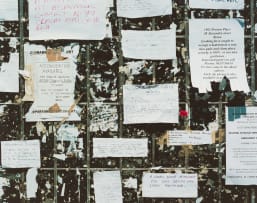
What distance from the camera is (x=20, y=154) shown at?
2.24 metres

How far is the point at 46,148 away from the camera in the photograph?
2.23m

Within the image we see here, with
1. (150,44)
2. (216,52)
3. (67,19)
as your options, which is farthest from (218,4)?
(67,19)

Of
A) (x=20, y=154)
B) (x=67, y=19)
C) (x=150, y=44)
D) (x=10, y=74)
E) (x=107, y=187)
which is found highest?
(x=67, y=19)

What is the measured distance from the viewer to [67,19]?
7.19ft

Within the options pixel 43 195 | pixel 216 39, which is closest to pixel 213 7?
pixel 216 39

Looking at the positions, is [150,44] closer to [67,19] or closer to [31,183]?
A: [67,19]

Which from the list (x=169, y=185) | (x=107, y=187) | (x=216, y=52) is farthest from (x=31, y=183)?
(x=216, y=52)

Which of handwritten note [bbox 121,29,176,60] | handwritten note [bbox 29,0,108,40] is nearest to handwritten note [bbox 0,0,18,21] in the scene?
handwritten note [bbox 29,0,108,40]

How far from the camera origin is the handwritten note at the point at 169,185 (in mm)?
2223

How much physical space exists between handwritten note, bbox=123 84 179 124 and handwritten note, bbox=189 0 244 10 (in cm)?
37

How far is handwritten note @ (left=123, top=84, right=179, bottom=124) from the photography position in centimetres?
220

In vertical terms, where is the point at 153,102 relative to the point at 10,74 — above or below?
below

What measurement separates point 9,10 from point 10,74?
29cm

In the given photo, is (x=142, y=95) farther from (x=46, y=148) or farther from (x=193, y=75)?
(x=46, y=148)
